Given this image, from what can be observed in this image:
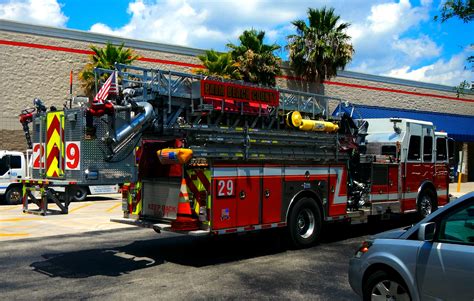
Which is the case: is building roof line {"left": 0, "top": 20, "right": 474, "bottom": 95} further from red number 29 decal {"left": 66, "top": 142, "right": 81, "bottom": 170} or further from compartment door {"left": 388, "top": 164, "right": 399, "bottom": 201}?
red number 29 decal {"left": 66, "top": 142, "right": 81, "bottom": 170}

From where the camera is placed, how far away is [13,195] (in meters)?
20.4

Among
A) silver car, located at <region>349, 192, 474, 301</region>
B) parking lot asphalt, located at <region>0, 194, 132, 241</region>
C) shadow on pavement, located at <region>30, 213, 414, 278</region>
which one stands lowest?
parking lot asphalt, located at <region>0, 194, 132, 241</region>

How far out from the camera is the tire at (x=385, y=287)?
5.11 meters

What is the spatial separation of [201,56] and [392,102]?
1546cm

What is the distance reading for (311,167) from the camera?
10.3 metres

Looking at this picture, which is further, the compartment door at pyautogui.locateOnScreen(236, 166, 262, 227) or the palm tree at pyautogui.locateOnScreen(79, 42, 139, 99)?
the palm tree at pyautogui.locateOnScreen(79, 42, 139, 99)

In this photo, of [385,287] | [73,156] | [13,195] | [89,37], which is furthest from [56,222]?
[89,37]

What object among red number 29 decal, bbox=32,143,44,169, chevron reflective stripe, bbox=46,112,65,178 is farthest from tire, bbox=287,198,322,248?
red number 29 decal, bbox=32,143,44,169

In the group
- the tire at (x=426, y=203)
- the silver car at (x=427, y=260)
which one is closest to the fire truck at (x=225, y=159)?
the tire at (x=426, y=203)

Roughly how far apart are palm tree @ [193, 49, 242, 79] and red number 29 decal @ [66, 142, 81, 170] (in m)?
18.2

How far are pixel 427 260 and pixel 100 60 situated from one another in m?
21.9

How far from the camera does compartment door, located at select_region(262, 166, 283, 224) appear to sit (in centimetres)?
938

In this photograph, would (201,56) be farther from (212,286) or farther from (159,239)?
(212,286)

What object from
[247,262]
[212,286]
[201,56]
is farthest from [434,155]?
[201,56]
